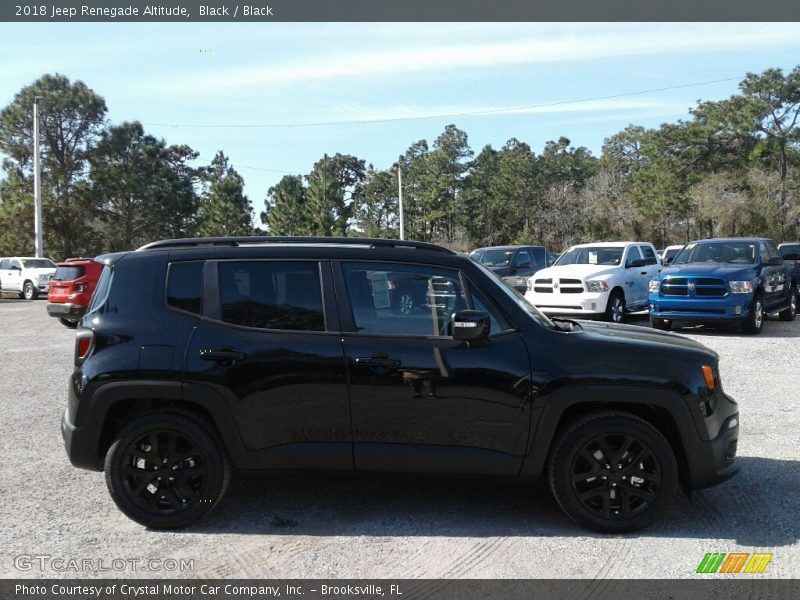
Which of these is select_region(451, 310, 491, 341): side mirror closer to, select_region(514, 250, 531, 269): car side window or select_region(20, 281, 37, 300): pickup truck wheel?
select_region(514, 250, 531, 269): car side window

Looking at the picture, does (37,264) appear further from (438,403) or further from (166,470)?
(438,403)

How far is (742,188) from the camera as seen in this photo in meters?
54.7

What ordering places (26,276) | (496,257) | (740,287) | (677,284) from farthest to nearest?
1. (26,276)
2. (496,257)
3. (677,284)
4. (740,287)

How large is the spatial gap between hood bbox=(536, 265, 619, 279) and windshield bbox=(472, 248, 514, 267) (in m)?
3.90

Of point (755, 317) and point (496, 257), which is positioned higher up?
point (496, 257)

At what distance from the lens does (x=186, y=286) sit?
4.79m

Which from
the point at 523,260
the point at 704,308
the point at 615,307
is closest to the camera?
the point at 704,308

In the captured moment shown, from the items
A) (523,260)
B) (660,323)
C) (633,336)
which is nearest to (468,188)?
(523,260)

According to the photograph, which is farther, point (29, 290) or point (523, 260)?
point (29, 290)

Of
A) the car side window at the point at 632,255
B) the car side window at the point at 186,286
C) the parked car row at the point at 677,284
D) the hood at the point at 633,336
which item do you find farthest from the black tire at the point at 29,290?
the hood at the point at 633,336

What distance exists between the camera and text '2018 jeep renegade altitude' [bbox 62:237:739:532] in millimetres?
4504

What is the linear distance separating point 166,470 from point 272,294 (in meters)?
1.30
